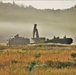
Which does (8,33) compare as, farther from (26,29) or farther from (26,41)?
(26,41)

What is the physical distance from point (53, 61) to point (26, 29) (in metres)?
159

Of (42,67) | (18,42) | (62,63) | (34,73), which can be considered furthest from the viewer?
(18,42)

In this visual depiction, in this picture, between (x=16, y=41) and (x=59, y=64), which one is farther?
(x=16, y=41)

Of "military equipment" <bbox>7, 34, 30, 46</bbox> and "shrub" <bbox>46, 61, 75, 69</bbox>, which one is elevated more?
"military equipment" <bbox>7, 34, 30, 46</bbox>

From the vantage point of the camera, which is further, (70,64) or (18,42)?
(18,42)

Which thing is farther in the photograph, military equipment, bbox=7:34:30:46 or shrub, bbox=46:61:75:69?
military equipment, bbox=7:34:30:46

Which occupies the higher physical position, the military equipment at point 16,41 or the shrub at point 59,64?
the military equipment at point 16,41

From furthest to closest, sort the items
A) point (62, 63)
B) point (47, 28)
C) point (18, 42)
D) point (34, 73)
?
point (47, 28), point (18, 42), point (62, 63), point (34, 73)

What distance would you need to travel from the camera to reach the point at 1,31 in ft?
597

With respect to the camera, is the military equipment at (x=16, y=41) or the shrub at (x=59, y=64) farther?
the military equipment at (x=16, y=41)

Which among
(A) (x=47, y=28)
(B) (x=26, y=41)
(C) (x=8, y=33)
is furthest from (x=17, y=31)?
(B) (x=26, y=41)

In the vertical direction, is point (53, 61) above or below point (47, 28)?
below

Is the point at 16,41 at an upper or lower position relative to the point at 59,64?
upper

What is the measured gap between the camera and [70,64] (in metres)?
24.6
